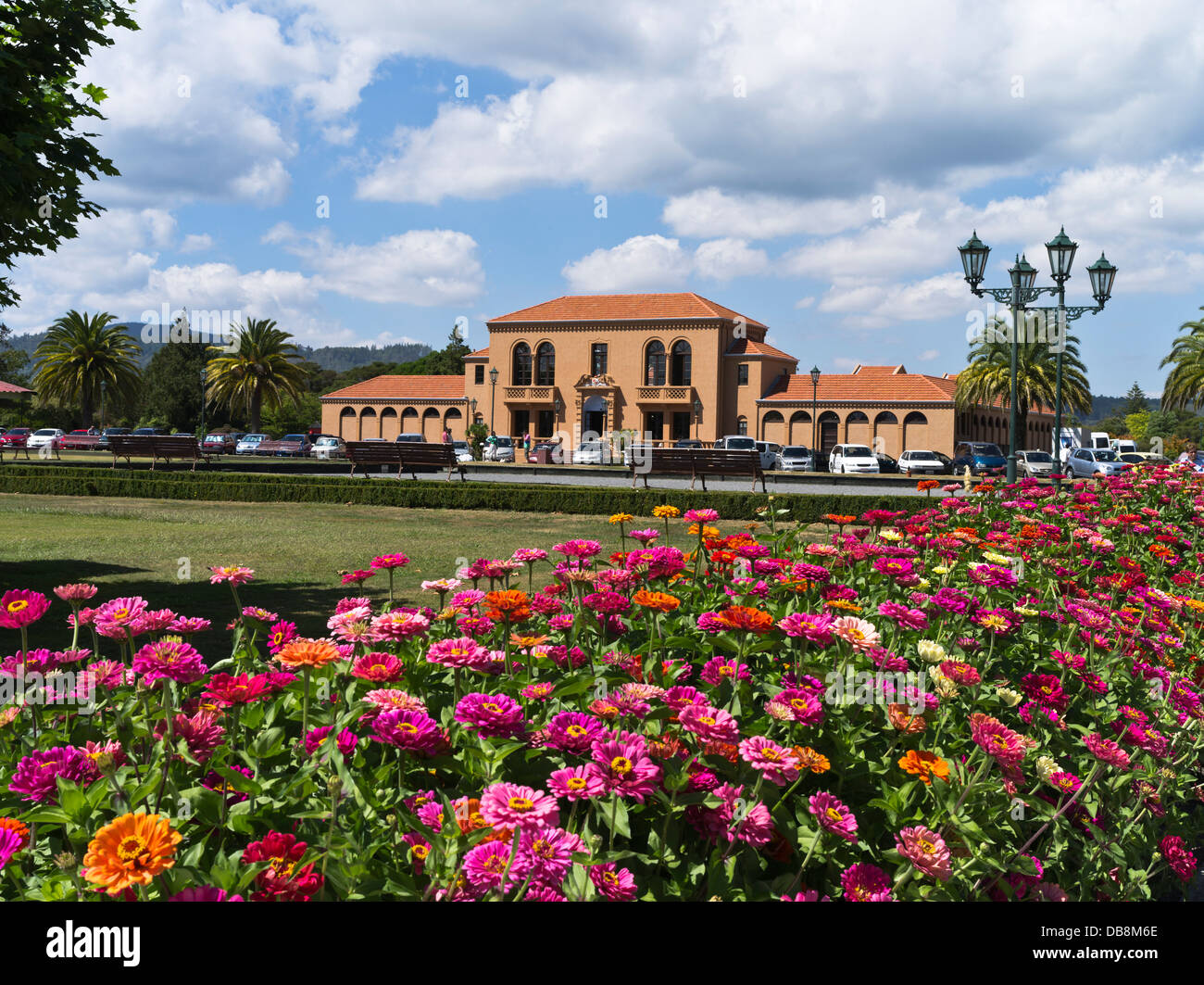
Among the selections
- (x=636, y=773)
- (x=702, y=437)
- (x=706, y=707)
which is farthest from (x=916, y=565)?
(x=702, y=437)

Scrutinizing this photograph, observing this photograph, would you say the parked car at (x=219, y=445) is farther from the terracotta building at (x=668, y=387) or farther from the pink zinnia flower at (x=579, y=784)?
the pink zinnia flower at (x=579, y=784)

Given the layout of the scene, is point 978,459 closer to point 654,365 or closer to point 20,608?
point 654,365

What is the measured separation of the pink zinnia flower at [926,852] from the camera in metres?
1.65

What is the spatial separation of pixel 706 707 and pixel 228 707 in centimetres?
115

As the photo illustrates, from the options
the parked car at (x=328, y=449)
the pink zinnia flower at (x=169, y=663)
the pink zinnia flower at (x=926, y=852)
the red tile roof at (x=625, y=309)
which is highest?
the red tile roof at (x=625, y=309)

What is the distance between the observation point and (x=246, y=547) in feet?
38.7

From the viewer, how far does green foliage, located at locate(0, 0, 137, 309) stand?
641 cm

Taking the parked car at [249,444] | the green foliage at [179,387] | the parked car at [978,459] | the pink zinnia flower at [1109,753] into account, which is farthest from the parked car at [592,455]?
the green foliage at [179,387]

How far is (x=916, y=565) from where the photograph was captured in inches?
170

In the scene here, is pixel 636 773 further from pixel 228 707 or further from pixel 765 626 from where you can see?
pixel 228 707

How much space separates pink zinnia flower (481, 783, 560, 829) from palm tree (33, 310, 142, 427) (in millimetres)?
A: 64256

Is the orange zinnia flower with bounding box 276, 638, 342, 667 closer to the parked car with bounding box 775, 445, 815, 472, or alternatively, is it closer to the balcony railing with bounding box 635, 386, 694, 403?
the parked car with bounding box 775, 445, 815, 472

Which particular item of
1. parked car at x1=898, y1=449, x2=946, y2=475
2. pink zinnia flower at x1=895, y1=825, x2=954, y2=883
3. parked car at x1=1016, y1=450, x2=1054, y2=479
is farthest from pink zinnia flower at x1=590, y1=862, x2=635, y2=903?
parked car at x1=898, y1=449, x2=946, y2=475

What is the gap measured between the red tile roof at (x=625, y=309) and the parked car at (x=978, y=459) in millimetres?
16680
